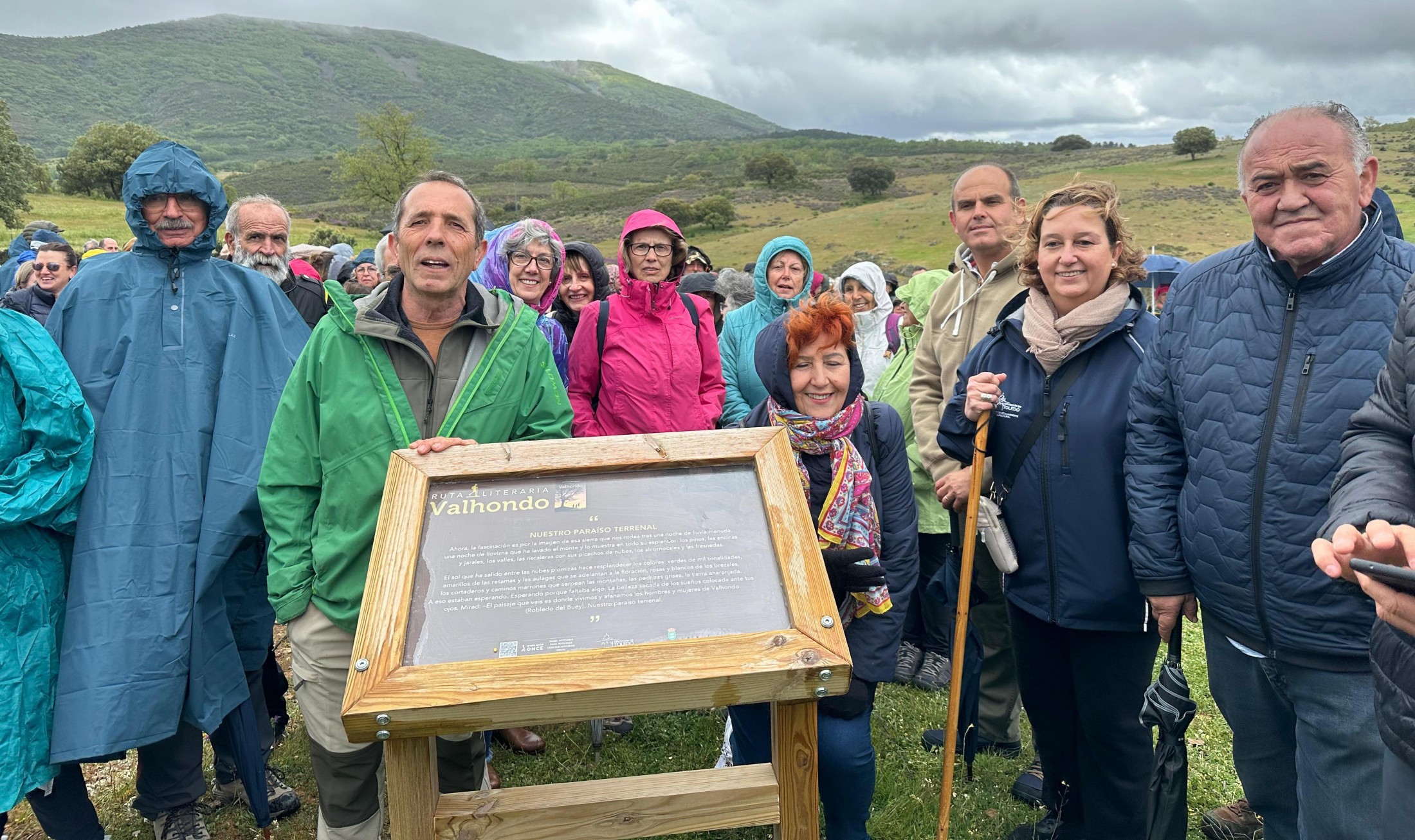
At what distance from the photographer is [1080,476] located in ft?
10.3

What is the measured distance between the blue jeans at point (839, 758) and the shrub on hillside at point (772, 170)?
309 ft

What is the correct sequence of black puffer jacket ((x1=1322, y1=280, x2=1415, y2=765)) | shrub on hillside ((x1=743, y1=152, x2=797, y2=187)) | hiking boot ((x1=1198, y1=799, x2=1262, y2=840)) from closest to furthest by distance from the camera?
1. black puffer jacket ((x1=1322, y1=280, x2=1415, y2=765))
2. hiking boot ((x1=1198, y1=799, x2=1262, y2=840))
3. shrub on hillside ((x1=743, y1=152, x2=797, y2=187))

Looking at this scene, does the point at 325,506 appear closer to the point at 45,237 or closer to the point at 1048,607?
the point at 1048,607

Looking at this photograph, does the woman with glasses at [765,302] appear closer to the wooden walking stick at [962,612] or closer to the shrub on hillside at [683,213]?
the wooden walking stick at [962,612]

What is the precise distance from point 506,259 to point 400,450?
2.84m

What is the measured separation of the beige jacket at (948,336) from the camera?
13.6ft

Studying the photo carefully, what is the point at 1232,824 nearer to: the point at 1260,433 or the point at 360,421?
the point at 1260,433

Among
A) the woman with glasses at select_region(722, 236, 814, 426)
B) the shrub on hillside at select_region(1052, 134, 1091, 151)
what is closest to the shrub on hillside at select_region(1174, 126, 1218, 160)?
the shrub on hillside at select_region(1052, 134, 1091, 151)

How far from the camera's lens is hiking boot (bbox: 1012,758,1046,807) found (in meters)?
4.12

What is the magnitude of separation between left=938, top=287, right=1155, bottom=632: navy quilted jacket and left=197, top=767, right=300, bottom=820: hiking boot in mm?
3898

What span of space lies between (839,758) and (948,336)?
2335mm

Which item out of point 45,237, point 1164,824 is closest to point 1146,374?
point 1164,824

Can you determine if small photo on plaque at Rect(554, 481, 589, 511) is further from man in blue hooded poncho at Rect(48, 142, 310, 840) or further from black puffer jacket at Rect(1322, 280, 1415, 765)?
black puffer jacket at Rect(1322, 280, 1415, 765)

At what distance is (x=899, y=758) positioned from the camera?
4590mm
